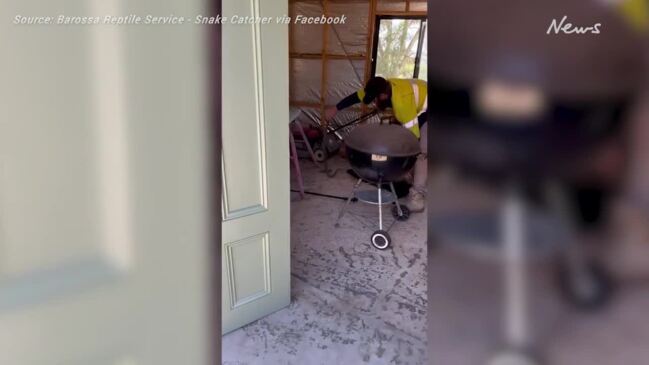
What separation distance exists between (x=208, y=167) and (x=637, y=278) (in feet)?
2.07

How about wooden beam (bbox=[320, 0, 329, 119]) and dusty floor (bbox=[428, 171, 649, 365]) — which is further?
wooden beam (bbox=[320, 0, 329, 119])

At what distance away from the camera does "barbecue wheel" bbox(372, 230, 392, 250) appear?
3643 mm

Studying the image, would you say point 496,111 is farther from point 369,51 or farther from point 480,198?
point 369,51

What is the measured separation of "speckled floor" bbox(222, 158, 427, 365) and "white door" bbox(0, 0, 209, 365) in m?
1.72

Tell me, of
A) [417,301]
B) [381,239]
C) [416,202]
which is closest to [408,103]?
[416,202]

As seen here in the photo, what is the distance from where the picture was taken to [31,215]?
1.78 ft

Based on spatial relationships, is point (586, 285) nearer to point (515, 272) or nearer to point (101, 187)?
point (515, 272)

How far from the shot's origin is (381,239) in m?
3.67

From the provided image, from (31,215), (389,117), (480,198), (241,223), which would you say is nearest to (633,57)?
(480,198)

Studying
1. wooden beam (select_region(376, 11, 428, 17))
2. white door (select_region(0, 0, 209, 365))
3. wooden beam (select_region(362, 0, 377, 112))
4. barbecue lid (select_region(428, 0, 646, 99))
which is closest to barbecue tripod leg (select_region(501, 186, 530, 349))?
barbecue lid (select_region(428, 0, 646, 99))

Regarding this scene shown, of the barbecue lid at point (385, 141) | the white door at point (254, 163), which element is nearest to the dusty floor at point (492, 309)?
the white door at point (254, 163)

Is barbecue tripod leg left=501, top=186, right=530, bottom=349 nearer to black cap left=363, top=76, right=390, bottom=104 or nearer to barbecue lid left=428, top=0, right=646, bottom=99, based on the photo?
barbecue lid left=428, top=0, right=646, bottom=99

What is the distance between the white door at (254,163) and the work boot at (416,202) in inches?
83.0

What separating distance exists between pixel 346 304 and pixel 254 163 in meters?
0.98
